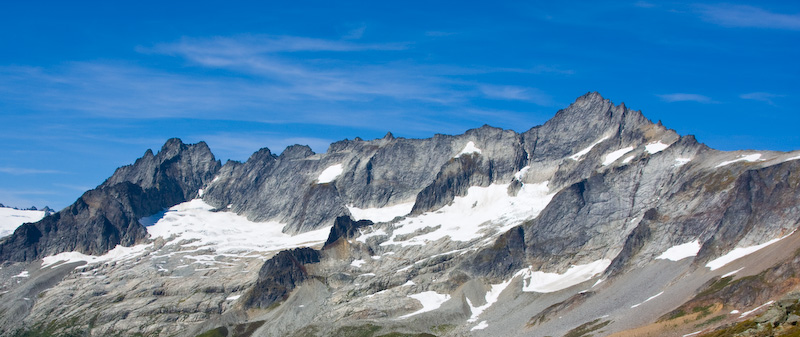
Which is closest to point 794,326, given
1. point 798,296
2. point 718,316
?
point 798,296

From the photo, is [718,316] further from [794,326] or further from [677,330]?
[794,326]

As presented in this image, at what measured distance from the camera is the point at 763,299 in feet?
651

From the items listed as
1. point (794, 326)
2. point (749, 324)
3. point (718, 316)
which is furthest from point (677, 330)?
point (794, 326)

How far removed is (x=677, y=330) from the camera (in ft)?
654

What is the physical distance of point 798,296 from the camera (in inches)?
5773

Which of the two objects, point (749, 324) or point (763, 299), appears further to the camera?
point (763, 299)

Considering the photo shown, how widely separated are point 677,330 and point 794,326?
68.5 meters

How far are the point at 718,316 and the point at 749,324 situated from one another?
164ft

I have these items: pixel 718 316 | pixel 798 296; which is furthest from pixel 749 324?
pixel 718 316

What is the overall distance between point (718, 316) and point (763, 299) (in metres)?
10.9

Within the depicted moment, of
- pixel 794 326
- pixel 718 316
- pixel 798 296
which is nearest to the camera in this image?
pixel 794 326

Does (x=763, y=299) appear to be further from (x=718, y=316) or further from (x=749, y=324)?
(x=749, y=324)

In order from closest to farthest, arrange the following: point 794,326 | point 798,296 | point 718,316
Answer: point 794,326 → point 798,296 → point 718,316

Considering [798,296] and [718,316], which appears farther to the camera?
[718,316]
